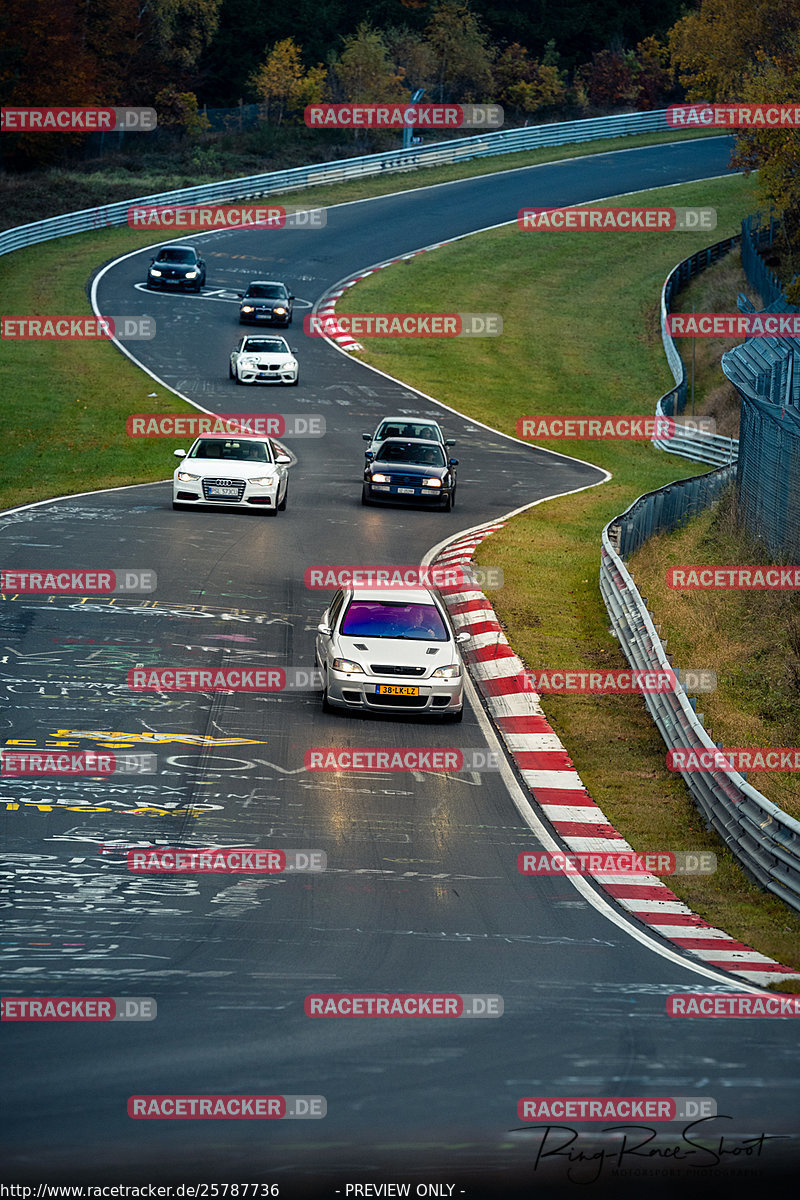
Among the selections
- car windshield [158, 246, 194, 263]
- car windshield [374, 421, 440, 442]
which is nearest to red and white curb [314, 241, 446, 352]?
car windshield [158, 246, 194, 263]

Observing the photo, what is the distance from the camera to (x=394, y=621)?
698 inches

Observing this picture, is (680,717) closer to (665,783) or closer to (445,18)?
(665,783)

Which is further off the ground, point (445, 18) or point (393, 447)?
point (445, 18)

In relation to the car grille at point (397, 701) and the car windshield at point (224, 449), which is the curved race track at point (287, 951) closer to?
the car grille at point (397, 701)

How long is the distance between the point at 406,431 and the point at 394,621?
14.6 meters

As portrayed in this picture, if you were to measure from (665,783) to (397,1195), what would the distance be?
357 inches

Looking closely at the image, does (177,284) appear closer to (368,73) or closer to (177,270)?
(177,270)

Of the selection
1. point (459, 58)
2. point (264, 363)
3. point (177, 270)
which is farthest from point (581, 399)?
point (459, 58)

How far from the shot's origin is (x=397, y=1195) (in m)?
7.00

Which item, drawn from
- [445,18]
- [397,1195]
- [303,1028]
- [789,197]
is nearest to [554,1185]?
[397,1195]

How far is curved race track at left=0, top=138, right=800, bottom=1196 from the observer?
24.3 ft

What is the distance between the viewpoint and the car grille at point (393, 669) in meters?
16.8

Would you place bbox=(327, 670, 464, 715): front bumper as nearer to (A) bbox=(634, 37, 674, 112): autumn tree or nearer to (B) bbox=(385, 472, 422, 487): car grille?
(B) bbox=(385, 472, 422, 487): car grille

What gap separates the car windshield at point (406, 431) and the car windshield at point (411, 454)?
45cm
